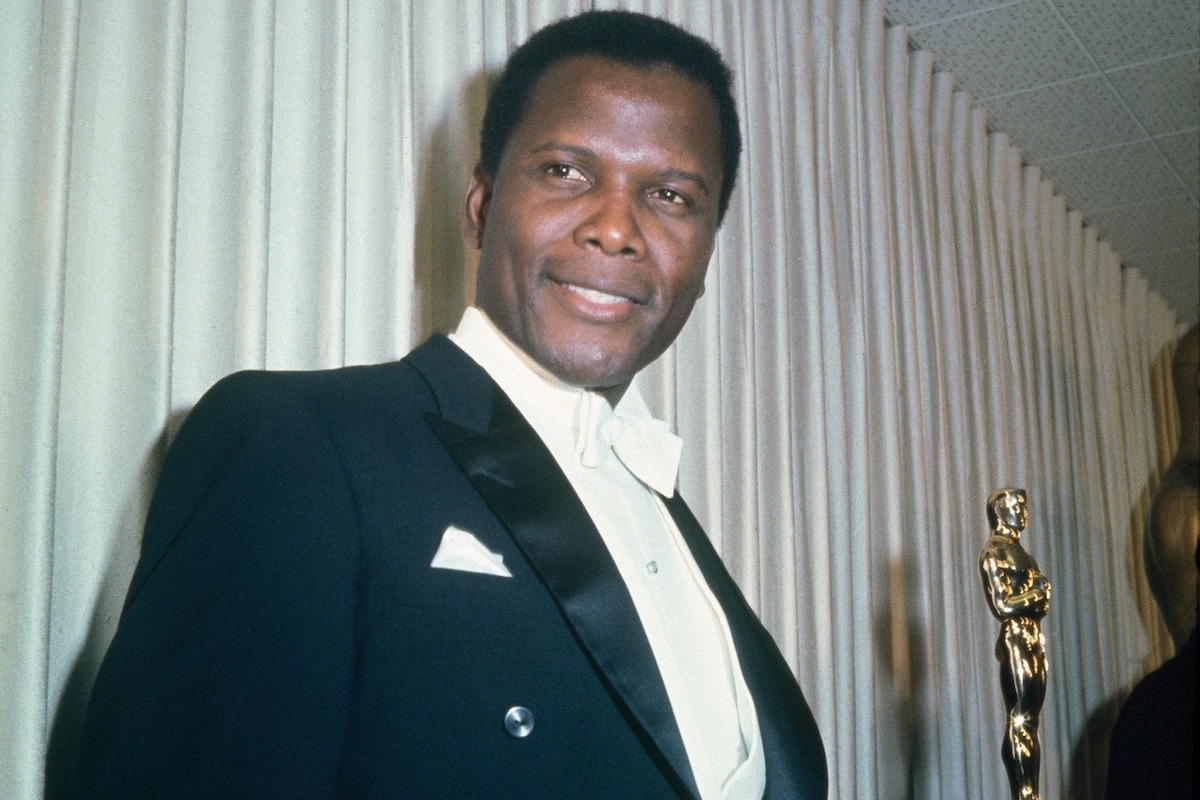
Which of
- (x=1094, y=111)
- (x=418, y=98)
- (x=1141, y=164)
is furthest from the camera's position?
(x=1141, y=164)

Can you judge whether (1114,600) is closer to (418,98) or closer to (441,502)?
(418,98)

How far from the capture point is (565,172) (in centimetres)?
132

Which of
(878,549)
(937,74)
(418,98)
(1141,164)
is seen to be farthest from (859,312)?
(1141,164)

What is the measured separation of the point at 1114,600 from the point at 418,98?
334 centimetres

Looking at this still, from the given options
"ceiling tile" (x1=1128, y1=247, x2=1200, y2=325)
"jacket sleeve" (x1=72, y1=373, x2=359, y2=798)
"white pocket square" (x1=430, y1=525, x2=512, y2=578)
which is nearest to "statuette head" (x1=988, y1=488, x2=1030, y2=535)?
"white pocket square" (x1=430, y1=525, x2=512, y2=578)

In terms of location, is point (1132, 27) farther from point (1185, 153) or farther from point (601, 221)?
point (601, 221)

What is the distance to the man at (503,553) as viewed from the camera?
83 centimetres

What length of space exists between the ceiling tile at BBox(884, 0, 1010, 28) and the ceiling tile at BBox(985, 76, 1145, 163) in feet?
1.74

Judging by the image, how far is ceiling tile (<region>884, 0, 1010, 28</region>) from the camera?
297 cm

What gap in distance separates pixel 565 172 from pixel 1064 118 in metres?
2.81

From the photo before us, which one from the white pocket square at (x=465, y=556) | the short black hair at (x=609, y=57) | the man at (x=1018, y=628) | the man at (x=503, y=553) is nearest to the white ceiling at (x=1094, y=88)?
the short black hair at (x=609, y=57)

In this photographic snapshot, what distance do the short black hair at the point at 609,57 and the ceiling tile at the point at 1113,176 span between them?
109 inches

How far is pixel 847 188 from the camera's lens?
2.76 meters

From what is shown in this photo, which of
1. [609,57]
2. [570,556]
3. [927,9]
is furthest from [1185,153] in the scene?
[570,556]
